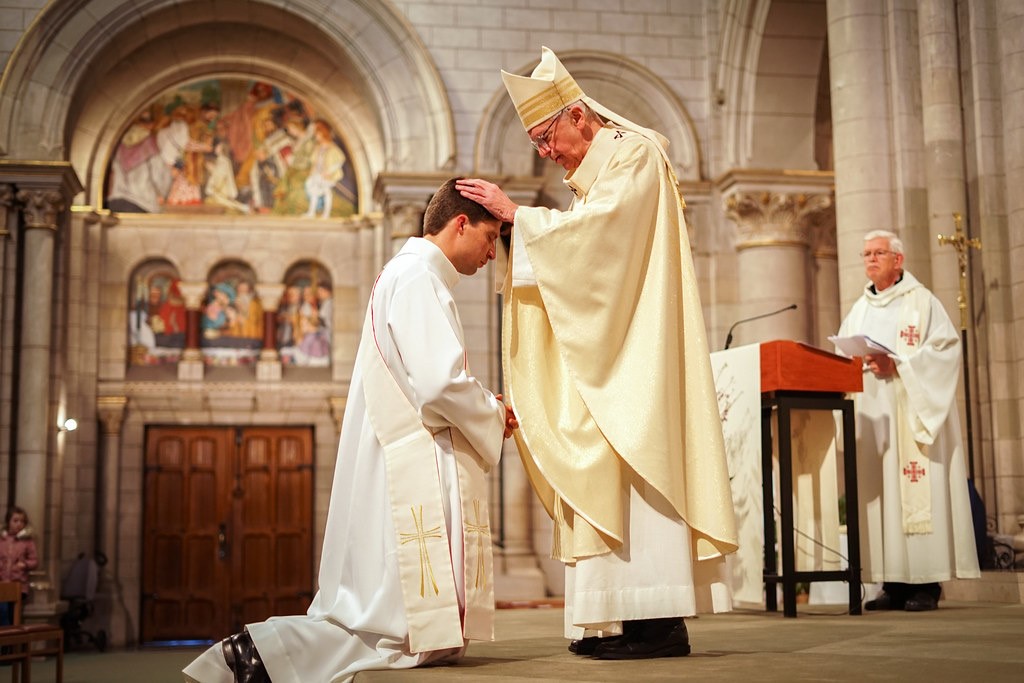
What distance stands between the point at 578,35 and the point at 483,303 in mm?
2961

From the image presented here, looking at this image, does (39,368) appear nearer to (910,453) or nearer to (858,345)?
(858,345)

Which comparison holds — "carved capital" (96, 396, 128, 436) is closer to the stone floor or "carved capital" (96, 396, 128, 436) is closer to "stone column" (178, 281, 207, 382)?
"stone column" (178, 281, 207, 382)

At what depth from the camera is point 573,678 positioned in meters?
3.34

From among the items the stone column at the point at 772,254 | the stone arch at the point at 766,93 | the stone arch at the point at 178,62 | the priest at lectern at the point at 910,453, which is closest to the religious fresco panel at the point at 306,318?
the stone arch at the point at 178,62

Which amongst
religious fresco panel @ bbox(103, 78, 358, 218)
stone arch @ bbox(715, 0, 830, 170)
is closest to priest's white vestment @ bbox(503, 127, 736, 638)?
stone arch @ bbox(715, 0, 830, 170)

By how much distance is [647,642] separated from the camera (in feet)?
12.4

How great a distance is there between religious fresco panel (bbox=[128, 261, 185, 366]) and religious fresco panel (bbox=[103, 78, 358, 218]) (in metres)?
0.79

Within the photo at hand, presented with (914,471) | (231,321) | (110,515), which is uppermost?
(231,321)

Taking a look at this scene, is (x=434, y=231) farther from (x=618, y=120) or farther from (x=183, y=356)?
(x=183, y=356)

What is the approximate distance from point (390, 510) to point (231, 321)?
35.0 feet

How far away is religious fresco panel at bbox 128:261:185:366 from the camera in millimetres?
13844

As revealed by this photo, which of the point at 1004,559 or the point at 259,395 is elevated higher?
the point at 259,395

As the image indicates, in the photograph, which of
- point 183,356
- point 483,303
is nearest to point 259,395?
point 183,356

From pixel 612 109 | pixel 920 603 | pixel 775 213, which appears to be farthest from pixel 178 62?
pixel 920 603
